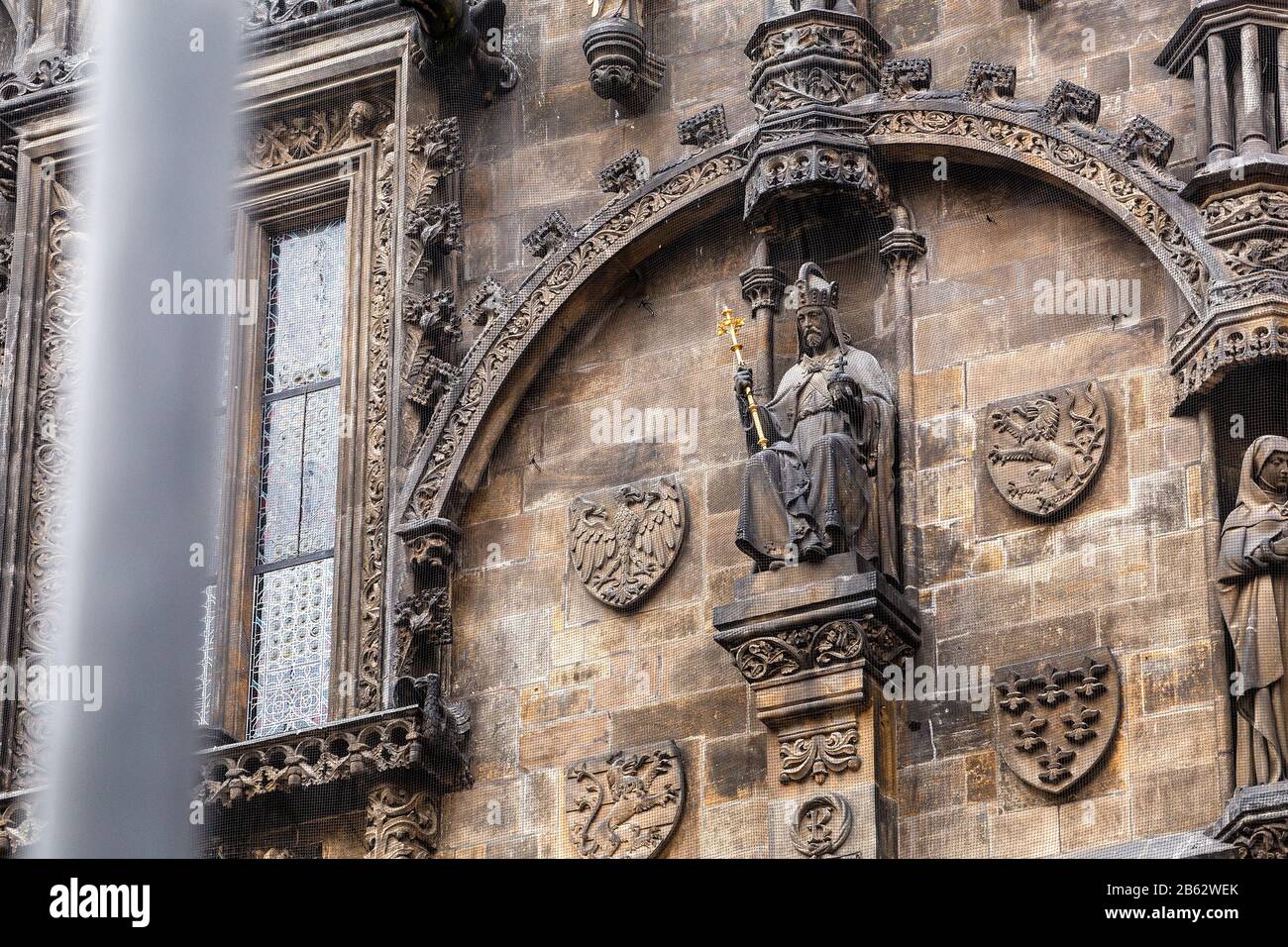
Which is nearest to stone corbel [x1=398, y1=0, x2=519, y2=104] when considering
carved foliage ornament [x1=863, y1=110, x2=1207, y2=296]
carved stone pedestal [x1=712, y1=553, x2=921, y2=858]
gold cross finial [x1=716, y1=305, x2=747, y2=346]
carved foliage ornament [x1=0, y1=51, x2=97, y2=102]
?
carved foliage ornament [x1=0, y1=51, x2=97, y2=102]

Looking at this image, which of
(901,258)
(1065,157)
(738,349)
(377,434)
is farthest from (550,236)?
(1065,157)

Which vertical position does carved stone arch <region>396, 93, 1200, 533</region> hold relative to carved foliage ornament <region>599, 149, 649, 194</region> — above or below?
below

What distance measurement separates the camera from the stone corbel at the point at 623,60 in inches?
885

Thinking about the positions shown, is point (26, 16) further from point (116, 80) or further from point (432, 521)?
point (432, 521)

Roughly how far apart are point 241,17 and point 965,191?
4.65m

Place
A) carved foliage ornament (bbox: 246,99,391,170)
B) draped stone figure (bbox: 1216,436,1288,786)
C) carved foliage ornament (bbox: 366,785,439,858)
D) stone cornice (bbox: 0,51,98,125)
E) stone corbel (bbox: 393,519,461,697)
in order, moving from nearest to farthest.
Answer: draped stone figure (bbox: 1216,436,1288,786), carved foliage ornament (bbox: 366,785,439,858), stone corbel (bbox: 393,519,461,697), carved foliage ornament (bbox: 246,99,391,170), stone cornice (bbox: 0,51,98,125)

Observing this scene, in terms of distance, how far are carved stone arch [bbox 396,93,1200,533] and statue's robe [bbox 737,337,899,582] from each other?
1393 mm

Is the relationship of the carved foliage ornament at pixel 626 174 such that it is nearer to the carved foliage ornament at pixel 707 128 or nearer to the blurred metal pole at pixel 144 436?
the carved foliage ornament at pixel 707 128

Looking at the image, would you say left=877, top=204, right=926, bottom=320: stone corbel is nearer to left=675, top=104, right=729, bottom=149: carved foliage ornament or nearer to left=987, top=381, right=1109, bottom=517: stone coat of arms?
left=987, top=381, right=1109, bottom=517: stone coat of arms

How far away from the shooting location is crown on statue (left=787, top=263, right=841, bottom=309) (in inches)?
836

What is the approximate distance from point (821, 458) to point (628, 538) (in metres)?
1.53

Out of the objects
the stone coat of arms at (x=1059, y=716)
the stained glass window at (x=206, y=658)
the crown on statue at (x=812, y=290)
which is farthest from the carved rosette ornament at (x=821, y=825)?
the stained glass window at (x=206, y=658)

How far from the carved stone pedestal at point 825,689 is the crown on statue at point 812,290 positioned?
1.64 metres

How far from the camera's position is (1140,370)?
67.3 feet
